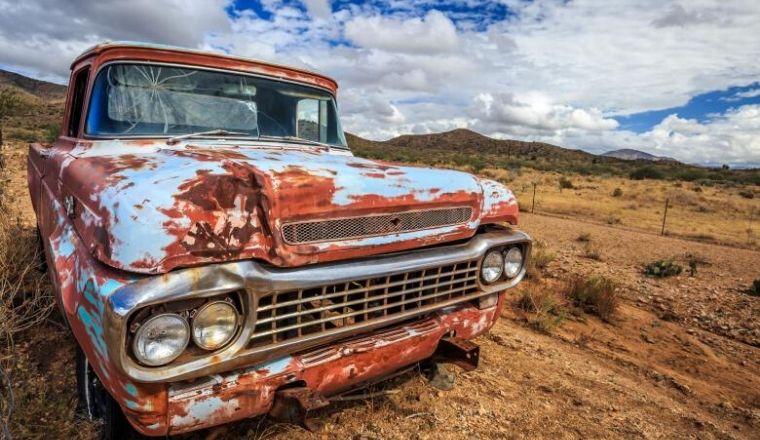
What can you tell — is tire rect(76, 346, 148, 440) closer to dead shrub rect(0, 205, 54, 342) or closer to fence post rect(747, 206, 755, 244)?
dead shrub rect(0, 205, 54, 342)

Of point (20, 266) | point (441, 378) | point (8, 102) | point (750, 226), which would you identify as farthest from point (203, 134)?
point (750, 226)

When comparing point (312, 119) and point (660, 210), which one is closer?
point (312, 119)

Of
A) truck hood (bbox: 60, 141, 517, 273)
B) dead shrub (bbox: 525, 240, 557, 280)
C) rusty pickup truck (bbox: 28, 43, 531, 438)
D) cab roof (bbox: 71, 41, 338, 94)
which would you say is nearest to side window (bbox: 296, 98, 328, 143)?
cab roof (bbox: 71, 41, 338, 94)

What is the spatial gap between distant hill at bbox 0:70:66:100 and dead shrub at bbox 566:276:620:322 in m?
90.6

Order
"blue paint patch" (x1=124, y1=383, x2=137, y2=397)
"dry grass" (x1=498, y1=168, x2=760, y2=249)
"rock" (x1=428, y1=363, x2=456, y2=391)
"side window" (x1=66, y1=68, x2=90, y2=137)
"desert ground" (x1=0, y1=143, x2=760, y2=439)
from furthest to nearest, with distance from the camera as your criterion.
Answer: "dry grass" (x1=498, y1=168, x2=760, y2=249) → "side window" (x1=66, y1=68, x2=90, y2=137) → "rock" (x1=428, y1=363, x2=456, y2=391) → "desert ground" (x1=0, y1=143, x2=760, y2=439) → "blue paint patch" (x1=124, y1=383, x2=137, y2=397)

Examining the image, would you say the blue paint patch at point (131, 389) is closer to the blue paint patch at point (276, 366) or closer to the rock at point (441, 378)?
the blue paint patch at point (276, 366)

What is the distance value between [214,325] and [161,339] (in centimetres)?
18

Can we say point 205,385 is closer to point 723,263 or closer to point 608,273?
point 608,273

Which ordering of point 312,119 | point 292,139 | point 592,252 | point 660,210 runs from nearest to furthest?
1. point 292,139
2. point 312,119
3. point 592,252
4. point 660,210

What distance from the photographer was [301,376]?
6.29 feet

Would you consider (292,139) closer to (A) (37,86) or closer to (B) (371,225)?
(B) (371,225)

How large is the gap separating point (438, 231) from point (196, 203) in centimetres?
115

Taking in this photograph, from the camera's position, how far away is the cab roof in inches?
112

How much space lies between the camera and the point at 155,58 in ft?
9.45
